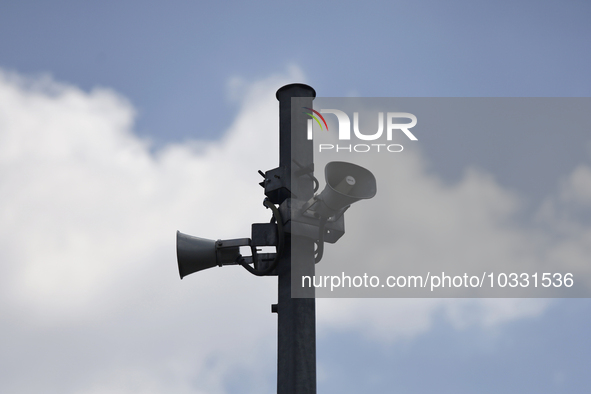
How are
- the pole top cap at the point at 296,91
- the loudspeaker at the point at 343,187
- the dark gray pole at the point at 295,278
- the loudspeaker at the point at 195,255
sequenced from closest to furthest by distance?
the dark gray pole at the point at 295,278 < the loudspeaker at the point at 343,187 < the loudspeaker at the point at 195,255 < the pole top cap at the point at 296,91

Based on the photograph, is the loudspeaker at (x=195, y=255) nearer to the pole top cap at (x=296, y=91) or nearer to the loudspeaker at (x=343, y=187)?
the loudspeaker at (x=343, y=187)

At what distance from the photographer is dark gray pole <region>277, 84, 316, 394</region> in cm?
486

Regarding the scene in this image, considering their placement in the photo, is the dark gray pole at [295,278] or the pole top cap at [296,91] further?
the pole top cap at [296,91]

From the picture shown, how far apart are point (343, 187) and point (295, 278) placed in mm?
868

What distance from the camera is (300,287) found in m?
5.14

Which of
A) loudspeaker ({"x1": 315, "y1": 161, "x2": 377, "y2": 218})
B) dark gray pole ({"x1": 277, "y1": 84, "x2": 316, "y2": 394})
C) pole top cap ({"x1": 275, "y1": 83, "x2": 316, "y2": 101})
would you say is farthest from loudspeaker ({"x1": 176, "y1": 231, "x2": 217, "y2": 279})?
pole top cap ({"x1": 275, "y1": 83, "x2": 316, "y2": 101})

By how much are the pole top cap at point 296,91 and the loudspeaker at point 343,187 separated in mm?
810

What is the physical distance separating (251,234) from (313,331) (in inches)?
39.2

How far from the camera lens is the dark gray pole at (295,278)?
486 centimetres

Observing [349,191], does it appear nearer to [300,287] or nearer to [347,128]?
[300,287]

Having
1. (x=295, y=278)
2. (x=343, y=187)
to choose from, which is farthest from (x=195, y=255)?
(x=343, y=187)

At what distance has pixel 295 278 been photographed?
5.19 m

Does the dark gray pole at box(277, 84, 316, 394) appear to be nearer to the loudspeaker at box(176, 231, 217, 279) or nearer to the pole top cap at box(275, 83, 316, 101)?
the pole top cap at box(275, 83, 316, 101)

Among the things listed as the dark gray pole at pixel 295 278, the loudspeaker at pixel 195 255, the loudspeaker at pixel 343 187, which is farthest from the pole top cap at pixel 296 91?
the loudspeaker at pixel 195 255
